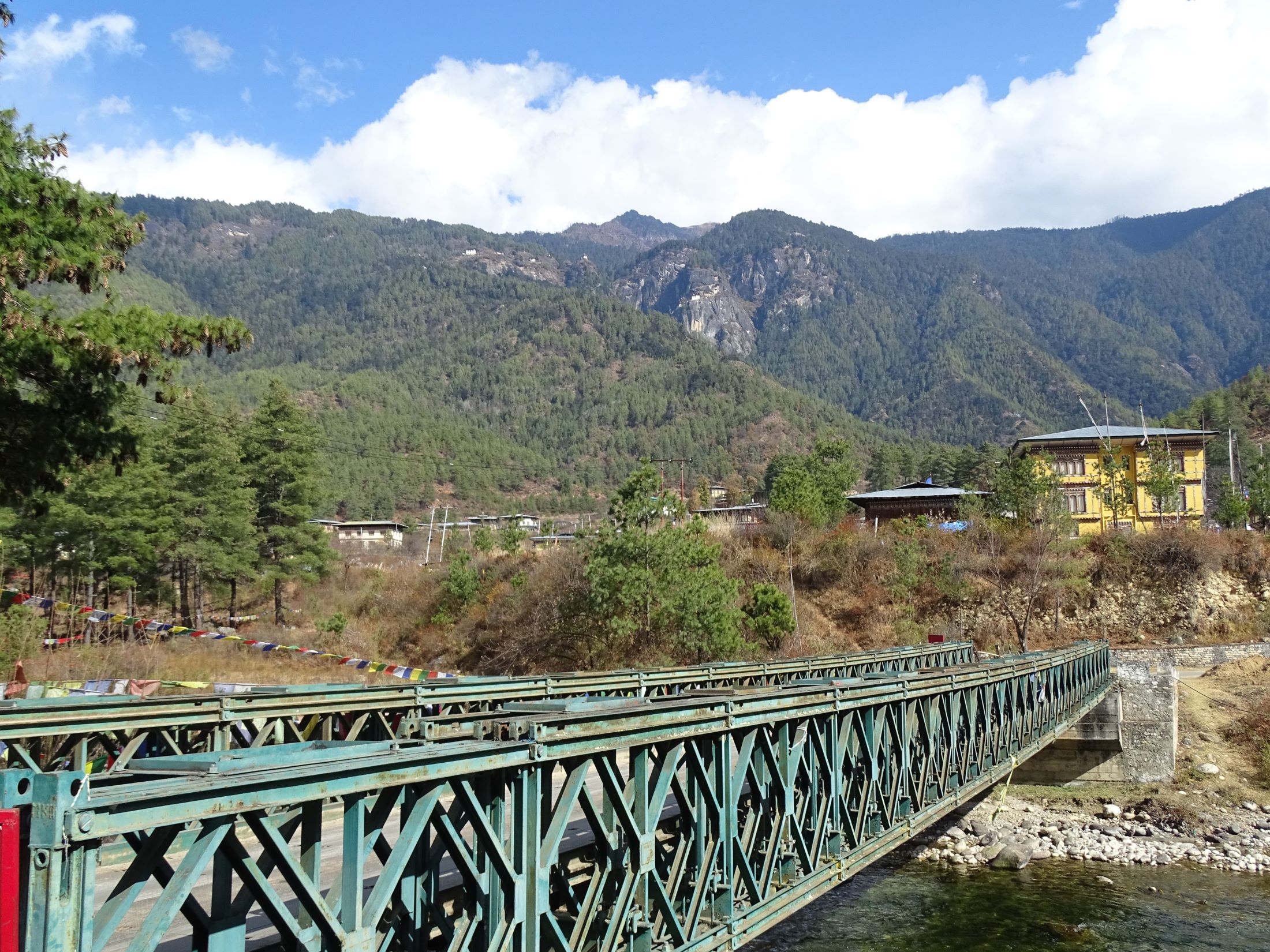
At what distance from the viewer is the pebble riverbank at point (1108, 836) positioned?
2461 cm

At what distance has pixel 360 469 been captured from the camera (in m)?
122

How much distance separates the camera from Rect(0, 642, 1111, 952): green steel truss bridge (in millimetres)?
3865

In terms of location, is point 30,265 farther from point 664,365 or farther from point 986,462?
point 664,365

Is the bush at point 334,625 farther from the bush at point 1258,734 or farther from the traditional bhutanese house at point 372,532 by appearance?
the traditional bhutanese house at point 372,532

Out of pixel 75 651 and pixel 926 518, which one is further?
pixel 926 518

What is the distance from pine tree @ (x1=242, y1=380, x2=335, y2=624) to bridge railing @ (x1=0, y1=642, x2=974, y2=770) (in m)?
34.0

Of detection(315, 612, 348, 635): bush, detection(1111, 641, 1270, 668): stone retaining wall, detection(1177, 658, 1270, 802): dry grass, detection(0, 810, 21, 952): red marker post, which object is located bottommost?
detection(1177, 658, 1270, 802): dry grass

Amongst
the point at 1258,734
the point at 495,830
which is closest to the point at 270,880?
the point at 495,830

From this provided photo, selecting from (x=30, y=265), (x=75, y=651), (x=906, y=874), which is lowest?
(x=906, y=874)

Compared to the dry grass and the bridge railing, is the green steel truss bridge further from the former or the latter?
the dry grass

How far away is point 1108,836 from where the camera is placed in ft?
85.7

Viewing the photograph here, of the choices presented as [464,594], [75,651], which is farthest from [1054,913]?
[464,594]

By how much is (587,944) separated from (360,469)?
119699mm

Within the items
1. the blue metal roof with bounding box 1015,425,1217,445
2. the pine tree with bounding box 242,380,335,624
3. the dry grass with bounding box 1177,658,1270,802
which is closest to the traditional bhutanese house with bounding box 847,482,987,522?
the blue metal roof with bounding box 1015,425,1217,445
